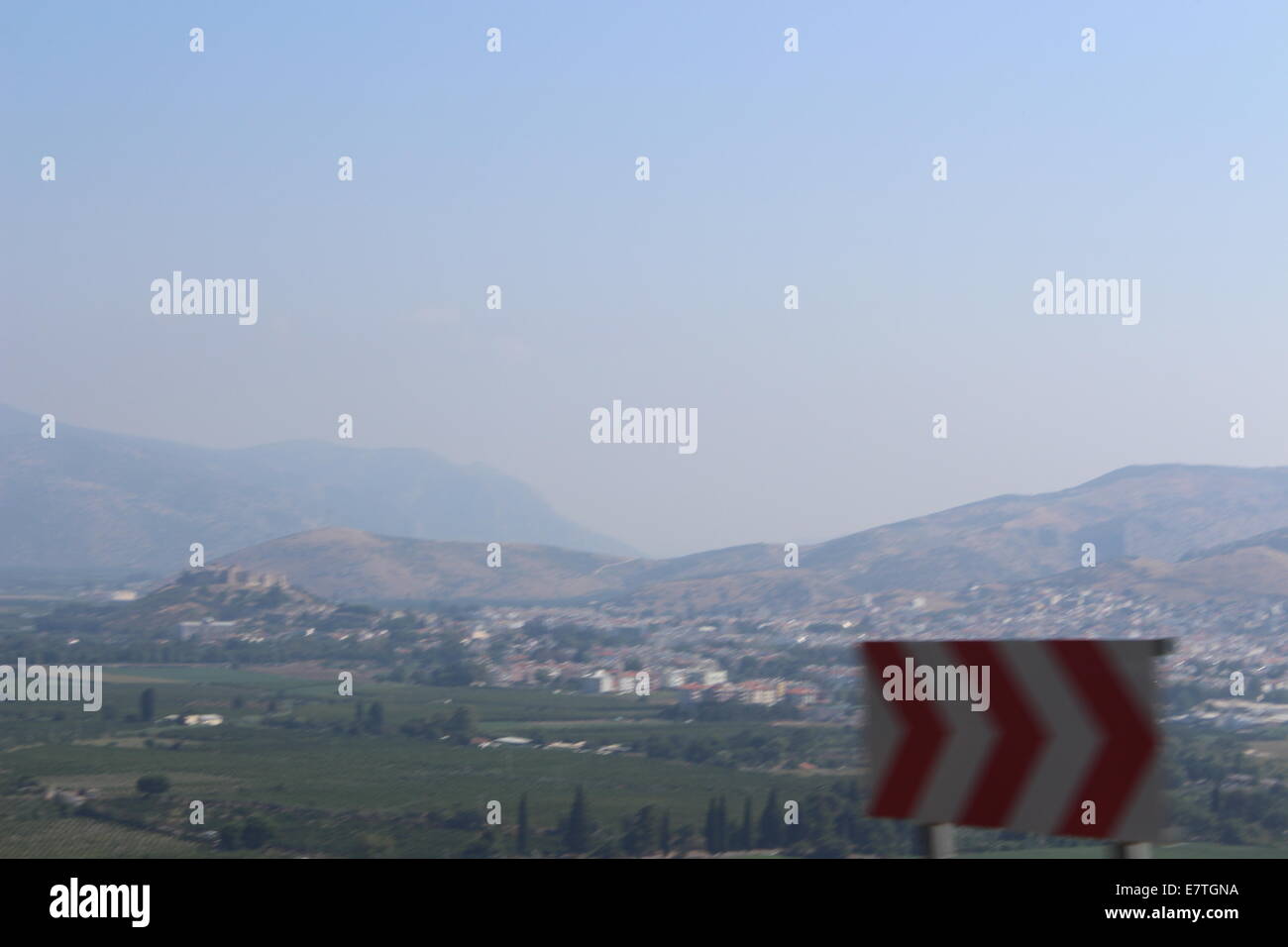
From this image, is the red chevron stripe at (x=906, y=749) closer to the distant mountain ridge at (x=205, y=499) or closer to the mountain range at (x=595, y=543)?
the mountain range at (x=595, y=543)

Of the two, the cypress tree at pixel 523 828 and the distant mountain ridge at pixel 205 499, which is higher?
the distant mountain ridge at pixel 205 499

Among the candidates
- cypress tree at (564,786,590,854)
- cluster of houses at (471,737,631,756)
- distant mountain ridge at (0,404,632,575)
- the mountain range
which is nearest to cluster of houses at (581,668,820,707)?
cluster of houses at (471,737,631,756)

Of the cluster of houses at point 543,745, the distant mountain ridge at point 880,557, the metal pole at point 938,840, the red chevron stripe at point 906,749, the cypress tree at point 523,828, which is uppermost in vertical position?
the distant mountain ridge at point 880,557

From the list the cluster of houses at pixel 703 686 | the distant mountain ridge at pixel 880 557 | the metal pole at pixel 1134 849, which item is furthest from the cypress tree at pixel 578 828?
the distant mountain ridge at pixel 880 557

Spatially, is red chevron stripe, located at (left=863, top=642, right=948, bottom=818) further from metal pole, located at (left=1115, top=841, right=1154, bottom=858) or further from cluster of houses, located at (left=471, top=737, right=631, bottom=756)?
cluster of houses, located at (left=471, top=737, right=631, bottom=756)
